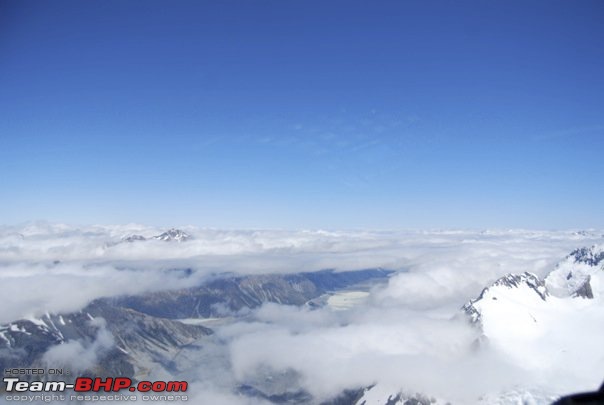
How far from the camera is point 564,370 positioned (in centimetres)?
19850

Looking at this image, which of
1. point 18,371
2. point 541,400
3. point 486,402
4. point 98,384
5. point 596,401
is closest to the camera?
point 596,401

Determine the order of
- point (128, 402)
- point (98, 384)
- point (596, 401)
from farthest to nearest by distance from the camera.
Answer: point (128, 402) → point (98, 384) → point (596, 401)

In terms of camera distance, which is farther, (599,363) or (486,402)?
(599,363)

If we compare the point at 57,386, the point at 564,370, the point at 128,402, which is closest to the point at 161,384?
the point at 57,386

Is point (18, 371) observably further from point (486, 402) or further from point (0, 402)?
point (486, 402)

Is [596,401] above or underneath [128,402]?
above

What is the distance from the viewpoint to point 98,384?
3672cm

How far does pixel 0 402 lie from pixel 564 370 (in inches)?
11394

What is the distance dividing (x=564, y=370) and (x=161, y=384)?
232119 mm

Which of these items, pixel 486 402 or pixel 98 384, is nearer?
pixel 98 384

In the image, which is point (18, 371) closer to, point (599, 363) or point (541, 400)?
point (541, 400)

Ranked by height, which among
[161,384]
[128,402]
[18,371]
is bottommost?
[128,402]

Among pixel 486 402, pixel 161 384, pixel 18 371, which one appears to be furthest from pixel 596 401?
pixel 486 402

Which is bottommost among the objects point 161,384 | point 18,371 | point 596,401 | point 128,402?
point 128,402
